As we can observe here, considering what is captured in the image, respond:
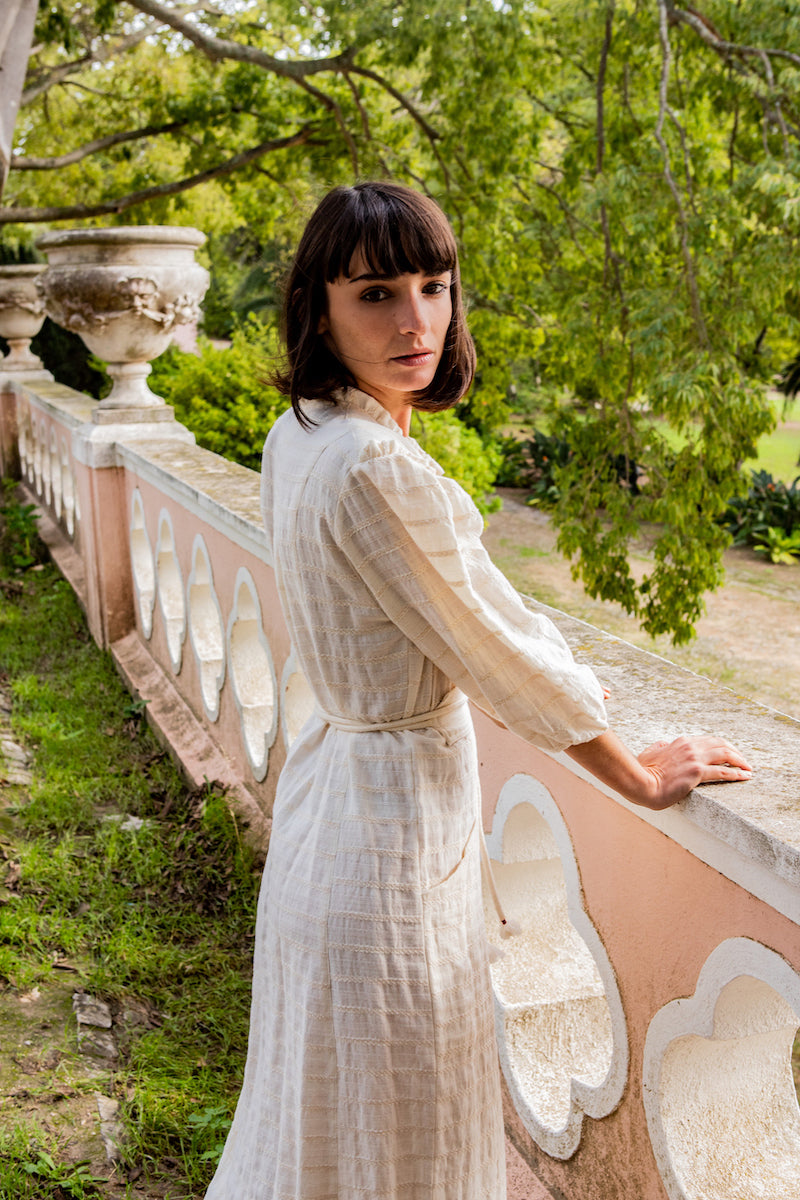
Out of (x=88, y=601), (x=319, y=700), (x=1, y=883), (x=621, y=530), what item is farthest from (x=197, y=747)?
(x=621, y=530)

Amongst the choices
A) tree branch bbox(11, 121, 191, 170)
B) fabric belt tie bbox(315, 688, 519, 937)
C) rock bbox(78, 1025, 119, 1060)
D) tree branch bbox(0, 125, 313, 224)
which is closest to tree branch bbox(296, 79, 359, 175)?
tree branch bbox(0, 125, 313, 224)

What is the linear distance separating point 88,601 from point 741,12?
5.30m

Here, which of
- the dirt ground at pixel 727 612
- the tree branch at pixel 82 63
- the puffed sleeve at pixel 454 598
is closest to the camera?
the puffed sleeve at pixel 454 598

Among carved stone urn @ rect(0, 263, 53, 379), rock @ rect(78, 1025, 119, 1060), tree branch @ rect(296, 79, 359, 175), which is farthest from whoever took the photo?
tree branch @ rect(296, 79, 359, 175)

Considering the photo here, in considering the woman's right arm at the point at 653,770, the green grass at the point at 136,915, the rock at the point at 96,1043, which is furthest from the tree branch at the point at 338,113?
the woman's right arm at the point at 653,770

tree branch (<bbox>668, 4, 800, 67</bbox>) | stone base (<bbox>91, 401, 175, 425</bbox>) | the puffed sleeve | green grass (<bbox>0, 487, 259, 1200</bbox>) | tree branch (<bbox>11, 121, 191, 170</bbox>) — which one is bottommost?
green grass (<bbox>0, 487, 259, 1200</bbox>)

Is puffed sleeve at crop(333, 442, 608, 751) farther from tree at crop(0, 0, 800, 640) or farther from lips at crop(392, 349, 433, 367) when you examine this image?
tree at crop(0, 0, 800, 640)

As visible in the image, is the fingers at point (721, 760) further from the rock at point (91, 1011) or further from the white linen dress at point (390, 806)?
the rock at point (91, 1011)

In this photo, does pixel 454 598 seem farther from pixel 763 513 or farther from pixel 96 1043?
pixel 763 513

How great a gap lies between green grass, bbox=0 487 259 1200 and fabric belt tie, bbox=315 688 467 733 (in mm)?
1219

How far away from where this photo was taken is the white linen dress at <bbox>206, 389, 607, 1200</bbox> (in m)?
1.30

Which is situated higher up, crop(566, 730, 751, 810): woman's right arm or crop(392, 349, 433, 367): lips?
crop(392, 349, 433, 367): lips

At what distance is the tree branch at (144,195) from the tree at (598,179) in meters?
0.03

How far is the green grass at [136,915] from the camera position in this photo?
228 centimetres
